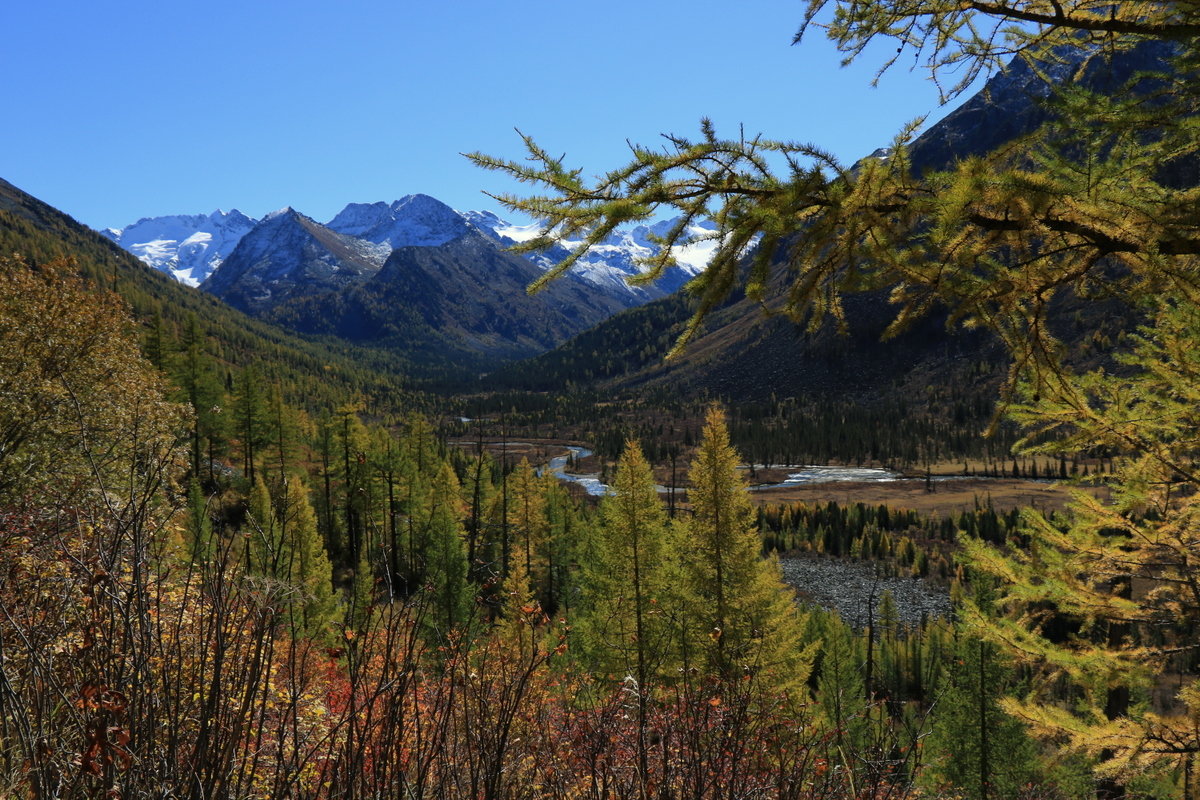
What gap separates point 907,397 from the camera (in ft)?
501

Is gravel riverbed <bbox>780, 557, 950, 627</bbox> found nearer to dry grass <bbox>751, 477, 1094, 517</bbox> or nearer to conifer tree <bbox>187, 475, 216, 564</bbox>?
dry grass <bbox>751, 477, 1094, 517</bbox>

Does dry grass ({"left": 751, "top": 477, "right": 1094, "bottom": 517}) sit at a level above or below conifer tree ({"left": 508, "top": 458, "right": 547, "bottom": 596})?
below

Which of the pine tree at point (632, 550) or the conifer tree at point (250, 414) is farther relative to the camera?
the conifer tree at point (250, 414)

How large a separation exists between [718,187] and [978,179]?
3.93 feet

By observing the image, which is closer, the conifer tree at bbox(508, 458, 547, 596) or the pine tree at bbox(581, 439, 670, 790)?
the pine tree at bbox(581, 439, 670, 790)

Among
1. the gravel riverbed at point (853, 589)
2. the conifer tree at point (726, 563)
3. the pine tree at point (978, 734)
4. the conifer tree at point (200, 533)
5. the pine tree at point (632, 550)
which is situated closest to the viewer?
the conifer tree at point (200, 533)

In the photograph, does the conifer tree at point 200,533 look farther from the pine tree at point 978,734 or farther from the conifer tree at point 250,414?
the conifer tree at point 250,414

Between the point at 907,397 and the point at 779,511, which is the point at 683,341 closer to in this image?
the point at 779,511

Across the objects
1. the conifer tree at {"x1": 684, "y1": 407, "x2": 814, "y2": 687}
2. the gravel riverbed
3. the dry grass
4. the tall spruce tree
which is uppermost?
the tall spruce tree

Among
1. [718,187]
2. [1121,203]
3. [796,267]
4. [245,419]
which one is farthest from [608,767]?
[245,419]

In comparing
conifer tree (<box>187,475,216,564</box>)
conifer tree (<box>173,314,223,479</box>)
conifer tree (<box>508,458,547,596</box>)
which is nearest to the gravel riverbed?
conifer tree (<box>508,458,547,596</box>)

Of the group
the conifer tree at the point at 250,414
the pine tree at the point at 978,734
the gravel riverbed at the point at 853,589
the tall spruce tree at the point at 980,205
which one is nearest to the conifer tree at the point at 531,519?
the conifer tree at the point at 250,414

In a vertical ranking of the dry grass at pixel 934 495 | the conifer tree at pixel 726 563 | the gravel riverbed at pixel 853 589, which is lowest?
the gravel riverbed at pixel 853 589

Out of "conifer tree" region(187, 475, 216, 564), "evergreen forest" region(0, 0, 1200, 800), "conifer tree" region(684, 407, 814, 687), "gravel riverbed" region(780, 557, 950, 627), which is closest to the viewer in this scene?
"conifer tree" region(187, 475, 216, 564)
